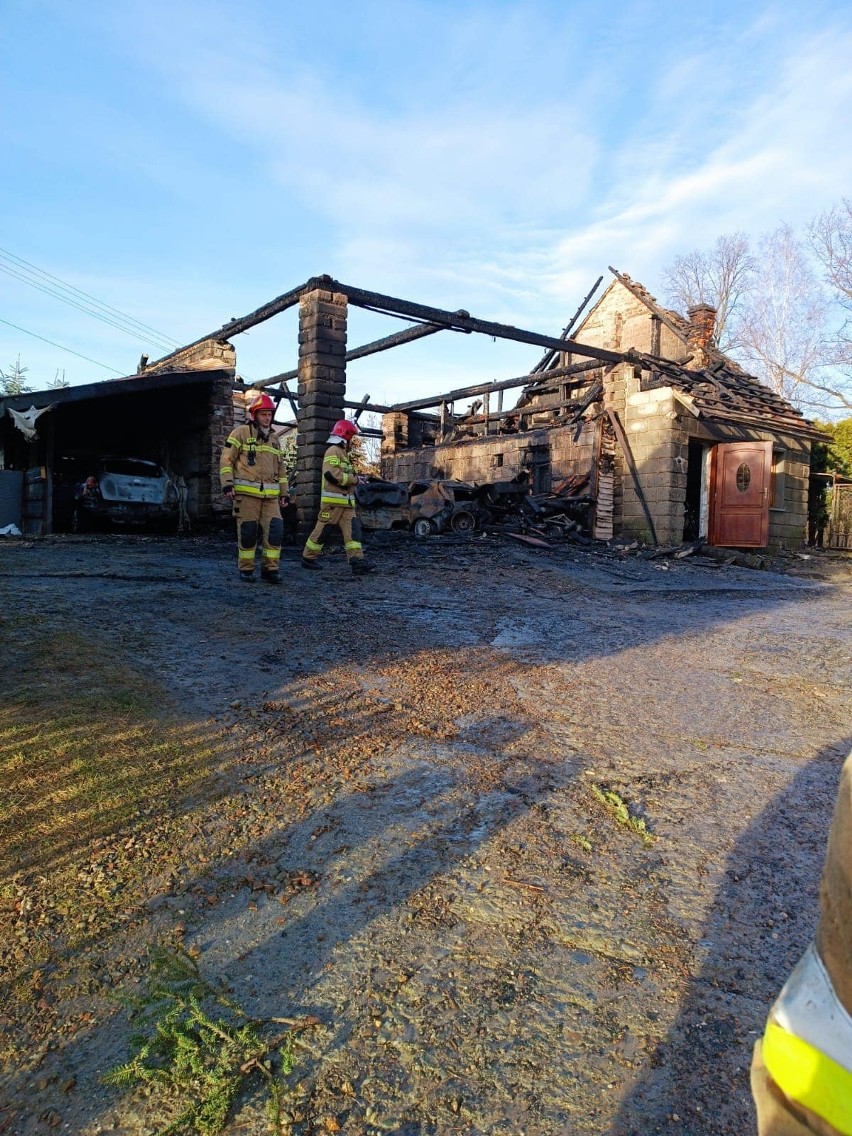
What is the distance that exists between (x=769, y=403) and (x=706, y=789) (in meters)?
16.7

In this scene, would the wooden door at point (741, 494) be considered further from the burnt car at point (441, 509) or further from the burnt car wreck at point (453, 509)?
the burnt car at point (441, 509)

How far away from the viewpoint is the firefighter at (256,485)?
7211mm

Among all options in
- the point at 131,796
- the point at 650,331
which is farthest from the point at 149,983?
the point at 650,331

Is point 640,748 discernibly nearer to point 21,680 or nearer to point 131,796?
point 131,796

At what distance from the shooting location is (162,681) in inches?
156

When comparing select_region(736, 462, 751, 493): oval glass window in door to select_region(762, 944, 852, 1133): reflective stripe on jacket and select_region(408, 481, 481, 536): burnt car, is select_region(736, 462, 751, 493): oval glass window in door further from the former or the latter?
select_region(762, 944, 852, 1133): reflective stripe on jacket

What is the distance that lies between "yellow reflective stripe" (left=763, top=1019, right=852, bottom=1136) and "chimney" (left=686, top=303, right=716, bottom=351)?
1949 centimetres

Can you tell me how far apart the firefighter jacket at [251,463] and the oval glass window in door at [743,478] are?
1177 cm

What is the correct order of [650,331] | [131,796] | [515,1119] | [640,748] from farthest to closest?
[650,331]
[640,748]
[131,796]
[515,1119]

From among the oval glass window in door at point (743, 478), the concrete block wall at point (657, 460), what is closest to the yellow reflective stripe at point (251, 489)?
the concrete block wall at point (657, 460)

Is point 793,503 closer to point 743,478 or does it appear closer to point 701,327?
point 743,478

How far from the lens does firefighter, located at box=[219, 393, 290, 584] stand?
7.21 metres

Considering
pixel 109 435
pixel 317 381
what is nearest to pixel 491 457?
pixel 317 381

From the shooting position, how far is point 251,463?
23.7ft
